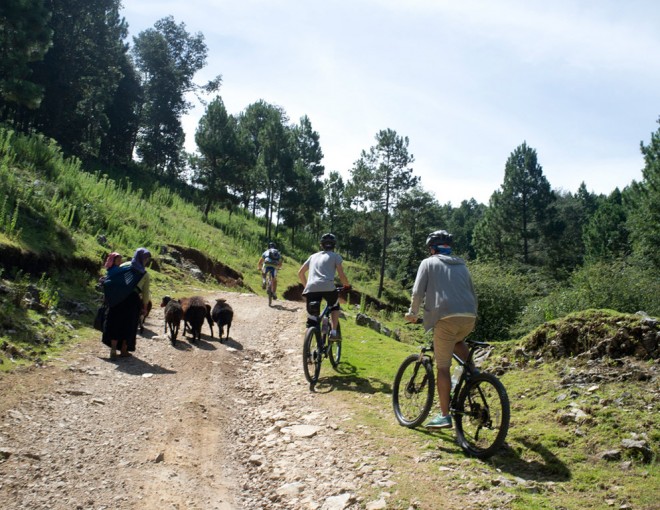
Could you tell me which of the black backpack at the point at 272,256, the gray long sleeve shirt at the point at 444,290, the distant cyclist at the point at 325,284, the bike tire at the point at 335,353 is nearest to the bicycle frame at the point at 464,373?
the gray long sleeve shirt at the point at 444,290

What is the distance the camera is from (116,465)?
5016 mm

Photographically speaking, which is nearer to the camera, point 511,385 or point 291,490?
point 291,490

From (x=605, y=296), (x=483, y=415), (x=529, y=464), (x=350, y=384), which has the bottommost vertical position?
(x=350, y=384)

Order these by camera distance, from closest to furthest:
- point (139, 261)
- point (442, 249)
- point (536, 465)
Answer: point (536, 465), point (442, 249), point (139, 261)

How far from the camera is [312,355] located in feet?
26.5

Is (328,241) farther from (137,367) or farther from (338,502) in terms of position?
(338,502)

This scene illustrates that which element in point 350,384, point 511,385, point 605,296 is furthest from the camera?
point 605,296

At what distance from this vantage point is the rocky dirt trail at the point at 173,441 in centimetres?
454

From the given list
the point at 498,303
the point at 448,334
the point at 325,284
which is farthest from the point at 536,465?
the point at 498,303

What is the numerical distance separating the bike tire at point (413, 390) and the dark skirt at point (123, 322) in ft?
16.9

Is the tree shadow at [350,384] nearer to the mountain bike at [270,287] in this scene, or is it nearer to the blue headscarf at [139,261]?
the blue headscarf at [139,261]

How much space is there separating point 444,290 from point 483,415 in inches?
52.4

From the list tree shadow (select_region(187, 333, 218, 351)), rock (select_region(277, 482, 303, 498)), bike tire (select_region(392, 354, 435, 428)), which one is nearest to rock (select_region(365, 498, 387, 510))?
rock (select_region(277, 482, 303, 498))

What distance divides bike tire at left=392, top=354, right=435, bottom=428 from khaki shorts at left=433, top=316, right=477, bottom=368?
0.46 meters
